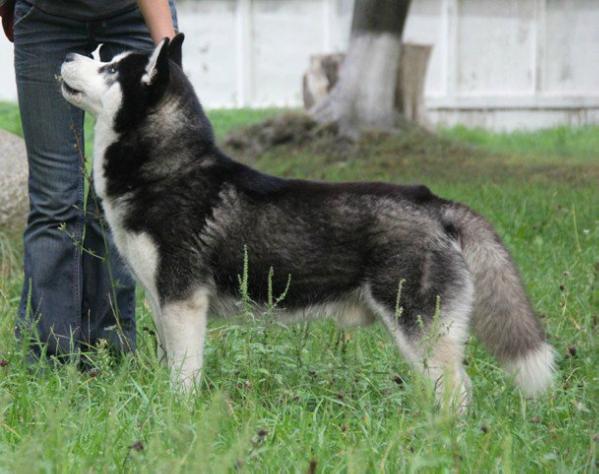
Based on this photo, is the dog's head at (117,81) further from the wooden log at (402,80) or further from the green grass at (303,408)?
the wooden log at (402,80)

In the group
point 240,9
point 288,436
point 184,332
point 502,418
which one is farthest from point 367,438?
point 240,9

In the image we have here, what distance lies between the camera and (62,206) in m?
4.46

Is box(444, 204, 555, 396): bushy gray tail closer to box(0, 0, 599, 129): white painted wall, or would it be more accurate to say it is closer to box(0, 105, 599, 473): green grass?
box(0, 105, 599, 473): green grass

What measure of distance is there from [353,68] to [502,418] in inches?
315

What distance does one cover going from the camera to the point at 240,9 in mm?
15836

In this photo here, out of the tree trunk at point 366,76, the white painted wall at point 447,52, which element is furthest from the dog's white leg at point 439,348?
the white painted wall at point 447,52

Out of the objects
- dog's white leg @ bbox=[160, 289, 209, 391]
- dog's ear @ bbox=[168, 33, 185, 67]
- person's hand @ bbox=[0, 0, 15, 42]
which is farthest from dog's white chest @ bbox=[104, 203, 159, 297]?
person's hand @ bbox=[0, 0, 15, 42]

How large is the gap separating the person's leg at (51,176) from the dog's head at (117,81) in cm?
26

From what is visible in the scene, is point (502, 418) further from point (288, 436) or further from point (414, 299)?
point (288, 436)

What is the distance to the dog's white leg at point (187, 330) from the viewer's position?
3.95 meters

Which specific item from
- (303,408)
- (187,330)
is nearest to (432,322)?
(303,408)

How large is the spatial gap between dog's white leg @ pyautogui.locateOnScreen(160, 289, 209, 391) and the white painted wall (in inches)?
472

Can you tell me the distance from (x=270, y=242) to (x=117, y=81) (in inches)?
33.6

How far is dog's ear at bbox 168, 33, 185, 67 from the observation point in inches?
163
